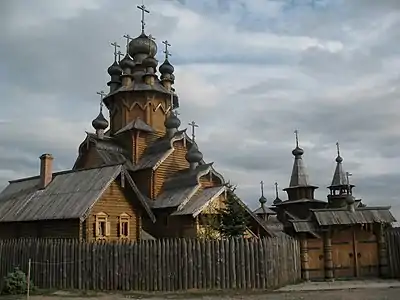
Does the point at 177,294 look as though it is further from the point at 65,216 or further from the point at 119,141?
the point at 119,141

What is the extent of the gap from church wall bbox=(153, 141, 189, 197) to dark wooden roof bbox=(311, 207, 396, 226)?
1029cm

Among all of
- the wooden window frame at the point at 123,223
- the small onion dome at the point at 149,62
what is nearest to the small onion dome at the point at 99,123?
the small onion dome at the point at 149,62

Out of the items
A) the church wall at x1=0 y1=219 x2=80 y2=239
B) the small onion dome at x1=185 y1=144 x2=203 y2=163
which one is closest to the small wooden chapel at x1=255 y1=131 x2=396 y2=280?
the small onion dome at x1=185 y1=144 x2=203 y2=163

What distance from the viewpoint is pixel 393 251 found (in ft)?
89.4

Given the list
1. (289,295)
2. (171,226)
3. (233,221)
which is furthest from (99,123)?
(289,295)

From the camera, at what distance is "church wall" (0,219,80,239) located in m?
25.1

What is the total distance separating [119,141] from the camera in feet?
118

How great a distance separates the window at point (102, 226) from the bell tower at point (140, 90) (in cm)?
1066

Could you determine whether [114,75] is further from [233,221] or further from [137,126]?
[233,221]

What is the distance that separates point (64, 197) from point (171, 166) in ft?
30.9

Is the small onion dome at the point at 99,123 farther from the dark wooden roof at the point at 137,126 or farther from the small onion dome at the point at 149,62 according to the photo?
the small onion dome at the point at 149,62

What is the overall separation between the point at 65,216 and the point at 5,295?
207 inches

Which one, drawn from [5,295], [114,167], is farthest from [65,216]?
[5,295]

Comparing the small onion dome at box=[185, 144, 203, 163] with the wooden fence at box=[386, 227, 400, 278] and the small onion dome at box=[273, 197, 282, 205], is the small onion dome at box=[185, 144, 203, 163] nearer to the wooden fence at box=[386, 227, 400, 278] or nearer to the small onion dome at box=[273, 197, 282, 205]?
the wooden fence at box=[386, 227, 400, 278]
